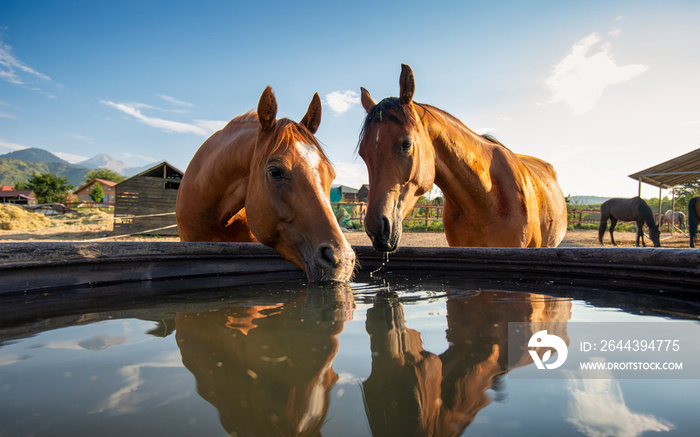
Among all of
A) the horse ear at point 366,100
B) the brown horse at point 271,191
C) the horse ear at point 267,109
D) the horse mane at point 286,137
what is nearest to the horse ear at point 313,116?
the brown horse at point 271,191

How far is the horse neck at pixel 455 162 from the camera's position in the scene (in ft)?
8.61

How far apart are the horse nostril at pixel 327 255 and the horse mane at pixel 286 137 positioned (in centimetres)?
72

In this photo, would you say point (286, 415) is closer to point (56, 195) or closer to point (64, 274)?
point (64, 274)

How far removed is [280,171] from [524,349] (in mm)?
1602

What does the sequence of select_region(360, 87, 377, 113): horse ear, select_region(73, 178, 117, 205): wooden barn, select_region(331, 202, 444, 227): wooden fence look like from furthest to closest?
select_region(73, 178, 117, 205): wooden barn → select_region(331, 202, 444, 227): wooden fence → select_region(360, 87, 377, 113): horse ear

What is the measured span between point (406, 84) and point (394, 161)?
2.16 ft

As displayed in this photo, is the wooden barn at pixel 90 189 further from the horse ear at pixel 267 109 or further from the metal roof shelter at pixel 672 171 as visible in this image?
the horse ear at pixel 267 109

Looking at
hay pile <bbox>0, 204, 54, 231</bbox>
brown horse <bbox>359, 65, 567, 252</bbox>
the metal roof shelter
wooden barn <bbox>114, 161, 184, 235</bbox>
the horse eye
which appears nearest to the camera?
the horse eye

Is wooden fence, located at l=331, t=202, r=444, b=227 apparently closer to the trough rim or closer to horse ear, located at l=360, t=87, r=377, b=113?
horse ear, located at l=360, t=87, r=377, b=113

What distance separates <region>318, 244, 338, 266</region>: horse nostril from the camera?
1.80 metres

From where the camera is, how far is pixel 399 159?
2.32 meters

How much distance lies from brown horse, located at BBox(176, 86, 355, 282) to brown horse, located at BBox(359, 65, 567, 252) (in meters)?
0.34

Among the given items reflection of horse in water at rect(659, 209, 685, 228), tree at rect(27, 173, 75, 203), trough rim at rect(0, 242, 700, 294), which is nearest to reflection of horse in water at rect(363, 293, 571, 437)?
trough rim at rect(0, 242, 700, 294)

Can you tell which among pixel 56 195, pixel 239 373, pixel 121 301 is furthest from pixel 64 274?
pixel 56 195
